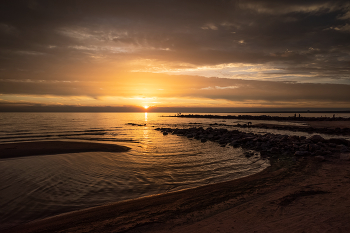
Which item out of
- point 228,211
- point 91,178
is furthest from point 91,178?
point 228,211

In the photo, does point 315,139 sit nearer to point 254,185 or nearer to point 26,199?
point 254,185

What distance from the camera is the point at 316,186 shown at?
7090 mm

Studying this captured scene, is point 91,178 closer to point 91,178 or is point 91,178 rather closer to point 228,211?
point 91,178

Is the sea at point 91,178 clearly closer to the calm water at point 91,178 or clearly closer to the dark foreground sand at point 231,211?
the calm water at point 91,178

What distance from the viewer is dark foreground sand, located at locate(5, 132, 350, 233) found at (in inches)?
179

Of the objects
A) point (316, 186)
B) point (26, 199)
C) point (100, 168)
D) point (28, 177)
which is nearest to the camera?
point (26, 199)

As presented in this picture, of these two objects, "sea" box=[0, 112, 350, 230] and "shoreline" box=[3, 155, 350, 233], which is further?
"sea" box=[0, 112, 350, 230]

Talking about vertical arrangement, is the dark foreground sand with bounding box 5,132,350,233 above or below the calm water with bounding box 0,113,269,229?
above

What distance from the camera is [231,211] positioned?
5.36m

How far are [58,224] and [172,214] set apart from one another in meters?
3.20

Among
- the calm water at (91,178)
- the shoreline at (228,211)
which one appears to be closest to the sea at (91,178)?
the calm water at (91,178)

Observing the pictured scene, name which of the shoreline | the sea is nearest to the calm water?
the sea

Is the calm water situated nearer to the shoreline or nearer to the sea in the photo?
the sea

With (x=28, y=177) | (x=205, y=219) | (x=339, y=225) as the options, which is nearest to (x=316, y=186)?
(x=339, y=225)
